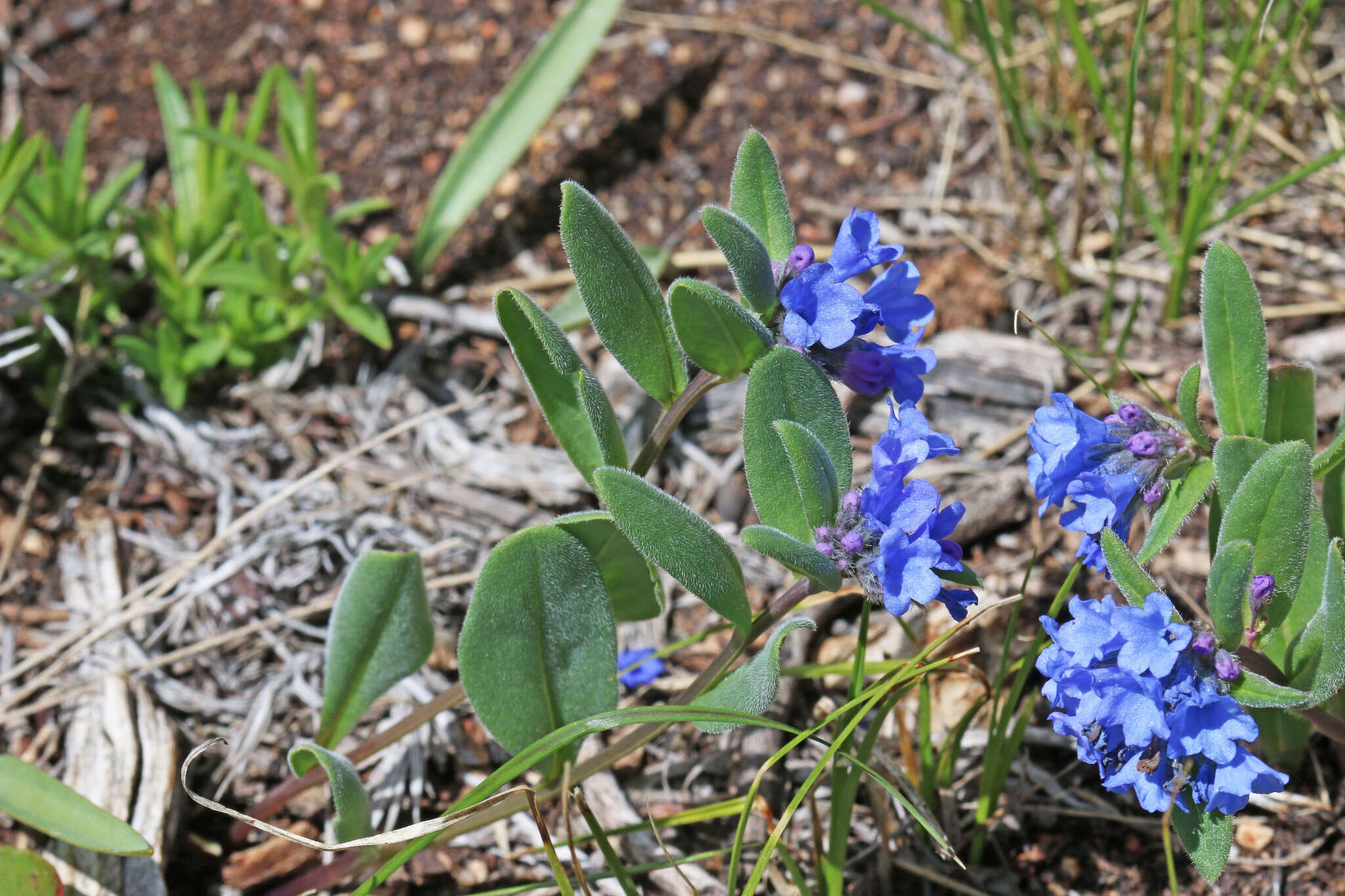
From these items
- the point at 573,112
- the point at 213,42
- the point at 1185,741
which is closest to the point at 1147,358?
the point at 1185,741

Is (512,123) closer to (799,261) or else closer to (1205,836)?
(799,261)

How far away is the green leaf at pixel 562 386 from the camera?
1658 mm

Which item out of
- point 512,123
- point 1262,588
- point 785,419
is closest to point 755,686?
point 785,419

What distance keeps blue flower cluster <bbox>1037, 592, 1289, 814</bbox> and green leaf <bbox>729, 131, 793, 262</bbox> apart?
720 mm

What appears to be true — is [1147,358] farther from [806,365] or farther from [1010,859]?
[806,365]

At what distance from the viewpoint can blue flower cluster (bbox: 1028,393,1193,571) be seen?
1.70 m

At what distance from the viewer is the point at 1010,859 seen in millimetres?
2188

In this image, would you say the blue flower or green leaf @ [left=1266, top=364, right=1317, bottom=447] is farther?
the blue flower

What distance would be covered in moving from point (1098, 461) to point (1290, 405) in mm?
423

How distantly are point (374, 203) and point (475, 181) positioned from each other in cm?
35

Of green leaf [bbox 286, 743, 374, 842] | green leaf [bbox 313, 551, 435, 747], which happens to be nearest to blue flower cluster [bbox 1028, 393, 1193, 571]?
green leaf [bbox 313, 551, 435, 747]

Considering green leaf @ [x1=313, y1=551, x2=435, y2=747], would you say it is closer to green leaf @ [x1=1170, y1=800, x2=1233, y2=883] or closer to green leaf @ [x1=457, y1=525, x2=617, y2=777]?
green leaf @ [x1=457, y1=525, x2=617, y2=777]

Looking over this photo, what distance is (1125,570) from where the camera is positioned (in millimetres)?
1524

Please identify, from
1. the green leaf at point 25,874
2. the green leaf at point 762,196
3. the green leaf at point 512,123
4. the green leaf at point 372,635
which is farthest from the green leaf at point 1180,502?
the green leaf at point 512,123
